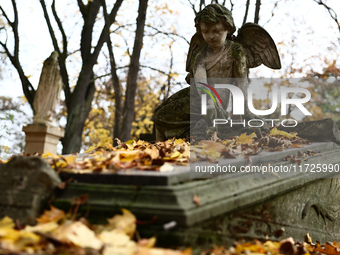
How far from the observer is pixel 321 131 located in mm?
3930

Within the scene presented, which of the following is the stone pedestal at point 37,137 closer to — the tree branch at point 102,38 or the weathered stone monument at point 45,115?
the weathered stone monument at point 45,115

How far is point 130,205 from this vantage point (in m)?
1.55

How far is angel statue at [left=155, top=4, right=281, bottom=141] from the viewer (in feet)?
13.4

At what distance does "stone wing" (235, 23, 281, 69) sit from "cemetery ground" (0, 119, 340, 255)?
7.87 feet

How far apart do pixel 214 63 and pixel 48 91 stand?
701cm

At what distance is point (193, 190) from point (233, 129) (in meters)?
2.53

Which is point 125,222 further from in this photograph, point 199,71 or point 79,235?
point 199,71

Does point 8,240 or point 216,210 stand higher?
point 216,210

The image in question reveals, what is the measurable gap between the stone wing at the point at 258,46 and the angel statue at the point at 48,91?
698cm

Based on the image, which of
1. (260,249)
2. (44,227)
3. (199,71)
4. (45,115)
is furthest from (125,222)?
(45,115)

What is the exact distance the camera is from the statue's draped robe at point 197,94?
425 centimetres

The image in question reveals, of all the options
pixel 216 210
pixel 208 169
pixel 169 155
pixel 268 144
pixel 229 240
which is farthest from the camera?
pixel 268 144

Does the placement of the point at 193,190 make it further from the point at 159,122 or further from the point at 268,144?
the point at 159,122

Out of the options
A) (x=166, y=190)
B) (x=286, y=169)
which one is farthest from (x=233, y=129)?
(x=166, y=190)
